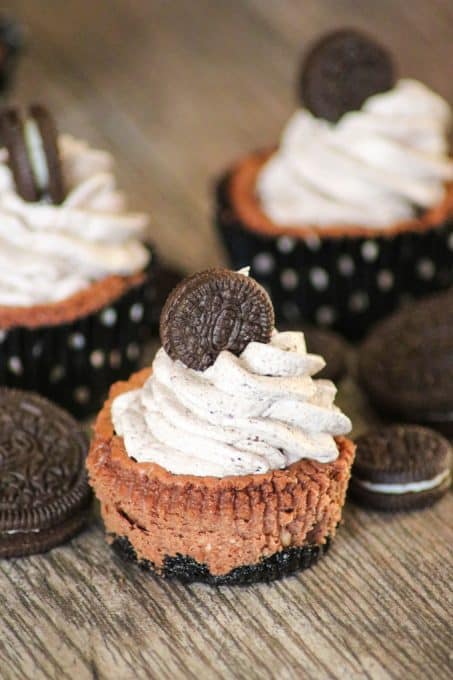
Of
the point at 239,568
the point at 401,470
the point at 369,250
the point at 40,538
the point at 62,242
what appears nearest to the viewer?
the point at 239,568

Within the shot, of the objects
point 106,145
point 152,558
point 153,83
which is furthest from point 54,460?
point 153,83

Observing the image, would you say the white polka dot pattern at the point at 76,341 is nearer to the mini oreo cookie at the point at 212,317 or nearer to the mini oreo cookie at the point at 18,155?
the mini oreo cookie at the point at 18,155

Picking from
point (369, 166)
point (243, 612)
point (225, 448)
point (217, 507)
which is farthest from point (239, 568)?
point (369, 166)

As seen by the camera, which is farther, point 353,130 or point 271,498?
point 353,130

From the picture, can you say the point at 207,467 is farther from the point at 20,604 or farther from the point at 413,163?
the point at 413,163

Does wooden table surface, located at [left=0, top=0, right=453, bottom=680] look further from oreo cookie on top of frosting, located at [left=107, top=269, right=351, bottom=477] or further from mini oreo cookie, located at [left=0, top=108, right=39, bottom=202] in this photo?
mini oreo cookie, located at [left=0, top=108, right=39, bottom=202]

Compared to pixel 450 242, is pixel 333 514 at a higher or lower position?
lower

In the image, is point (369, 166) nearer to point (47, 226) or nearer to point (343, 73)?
point (343, 73)
